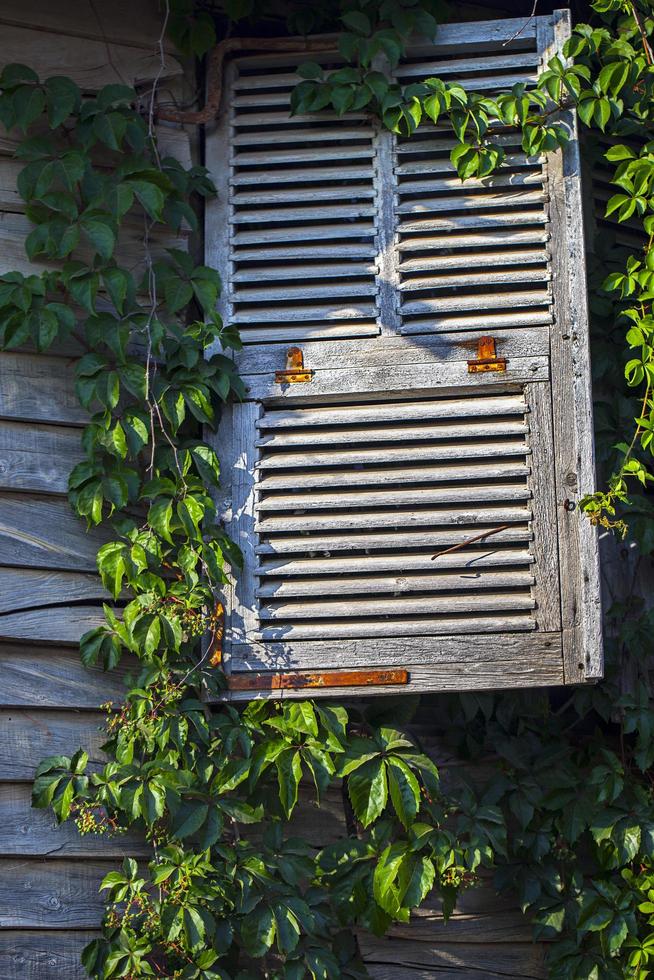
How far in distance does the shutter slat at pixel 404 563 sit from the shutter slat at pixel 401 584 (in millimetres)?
24

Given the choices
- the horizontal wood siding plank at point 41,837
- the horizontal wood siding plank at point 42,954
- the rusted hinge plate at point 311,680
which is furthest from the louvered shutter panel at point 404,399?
the horizontal wood siding plank at point 42,954

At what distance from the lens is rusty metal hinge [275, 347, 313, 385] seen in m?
3.47

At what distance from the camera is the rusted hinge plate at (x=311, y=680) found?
10.8 ft

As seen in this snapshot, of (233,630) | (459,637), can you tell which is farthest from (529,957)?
(233,630)

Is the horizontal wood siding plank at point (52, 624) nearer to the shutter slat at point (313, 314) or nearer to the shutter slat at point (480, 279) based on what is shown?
the shutter slat at point (313, 314)

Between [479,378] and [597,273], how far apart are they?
2.66 feet

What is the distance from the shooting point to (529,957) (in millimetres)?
3615

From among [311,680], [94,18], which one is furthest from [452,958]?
[94,18]

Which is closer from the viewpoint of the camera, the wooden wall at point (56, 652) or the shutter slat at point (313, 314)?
the wooden wall at point (56, 652)

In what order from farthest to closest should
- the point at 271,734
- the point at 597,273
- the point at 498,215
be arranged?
1. the point at 597,273
2. the point at 498,215
3. the point at 271,734

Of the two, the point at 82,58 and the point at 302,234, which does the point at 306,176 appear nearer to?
the point at 302,234

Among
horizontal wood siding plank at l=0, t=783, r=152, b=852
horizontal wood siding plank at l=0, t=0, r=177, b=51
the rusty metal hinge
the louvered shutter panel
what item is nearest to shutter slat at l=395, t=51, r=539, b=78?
the louvered shutter panel

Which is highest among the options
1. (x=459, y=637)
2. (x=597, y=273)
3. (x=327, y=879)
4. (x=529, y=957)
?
(x=597, y=273)

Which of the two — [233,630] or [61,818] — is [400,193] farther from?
[61,818]
